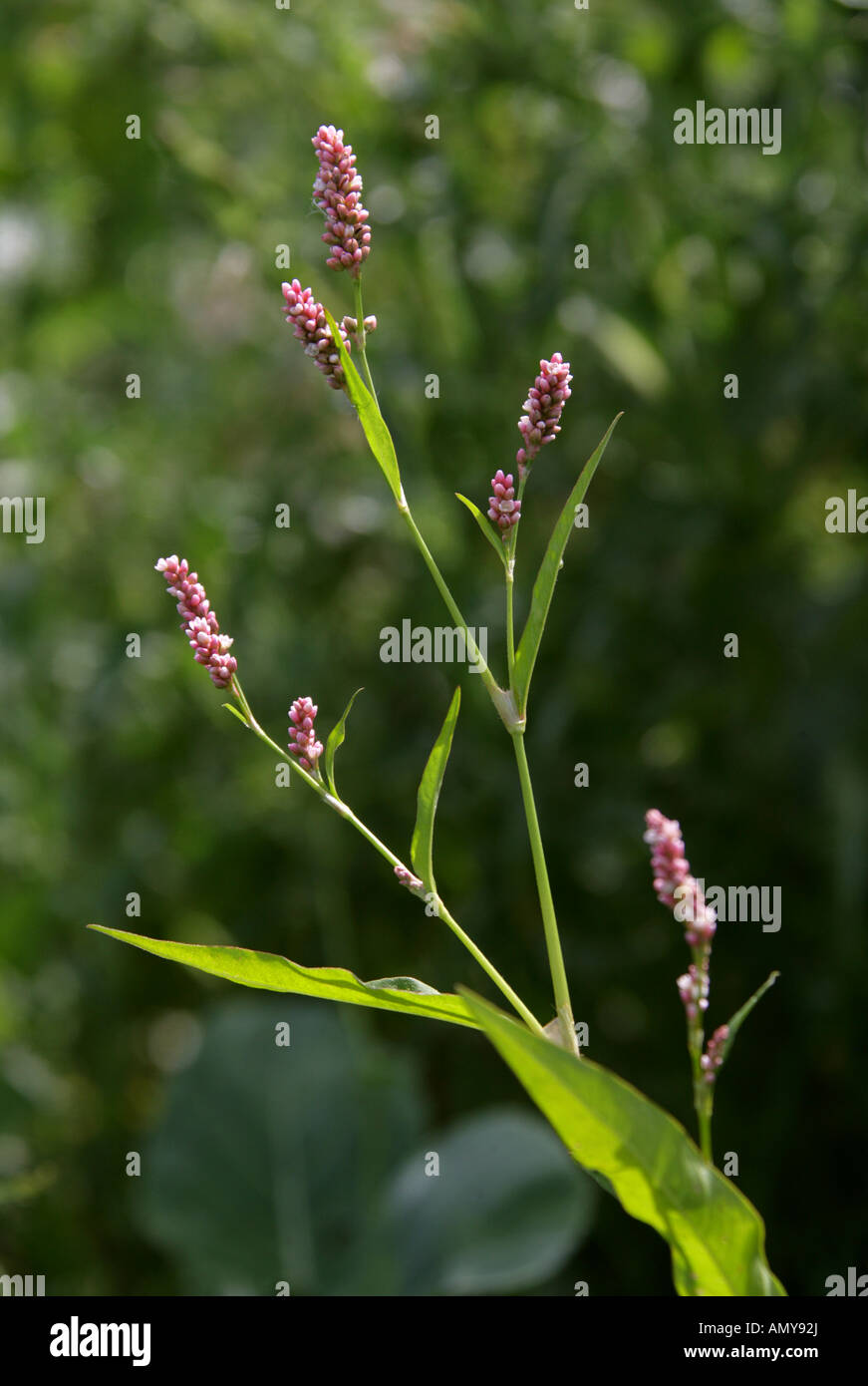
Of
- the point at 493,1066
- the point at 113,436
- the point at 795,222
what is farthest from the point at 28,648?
the point at 795,222

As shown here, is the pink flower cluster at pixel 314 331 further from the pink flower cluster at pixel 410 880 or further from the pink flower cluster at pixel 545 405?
the pink flower cluster at pixel 410 880

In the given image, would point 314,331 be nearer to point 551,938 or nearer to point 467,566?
point 551,938

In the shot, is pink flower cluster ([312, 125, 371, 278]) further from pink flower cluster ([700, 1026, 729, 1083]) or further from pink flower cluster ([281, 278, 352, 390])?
pink flower cluster ([700, 1026, 729, 1083])

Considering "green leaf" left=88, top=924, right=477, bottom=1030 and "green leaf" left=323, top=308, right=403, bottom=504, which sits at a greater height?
"green leaf" left=323, top=308, right=403, bottom=504

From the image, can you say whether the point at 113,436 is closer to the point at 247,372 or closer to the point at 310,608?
the point at 247,372

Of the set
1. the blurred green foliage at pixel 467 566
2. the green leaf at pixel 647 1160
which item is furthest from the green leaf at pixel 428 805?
the blurred green foliage at pixel 467 566

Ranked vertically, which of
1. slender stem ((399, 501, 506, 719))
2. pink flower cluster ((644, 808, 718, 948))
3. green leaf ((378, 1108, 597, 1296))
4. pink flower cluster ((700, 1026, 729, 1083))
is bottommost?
green leaf ((378, 1108, 597, 1296))

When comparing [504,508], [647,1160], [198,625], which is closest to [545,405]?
[504,508]

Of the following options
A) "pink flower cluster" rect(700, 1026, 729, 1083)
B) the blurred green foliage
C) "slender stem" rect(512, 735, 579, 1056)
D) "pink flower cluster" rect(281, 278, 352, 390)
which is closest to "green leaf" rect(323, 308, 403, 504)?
"pink flower cluster" rect(281, 278, 352, 390)
